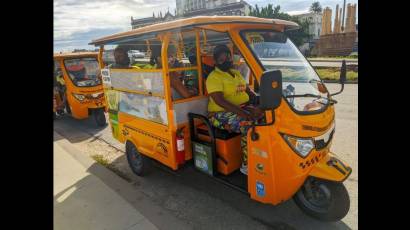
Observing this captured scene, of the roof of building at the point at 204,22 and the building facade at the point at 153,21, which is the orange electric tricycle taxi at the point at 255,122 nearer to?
the roof of building at the point at 204,22

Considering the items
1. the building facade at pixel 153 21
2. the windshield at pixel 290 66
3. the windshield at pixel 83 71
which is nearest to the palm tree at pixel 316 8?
the building facade at pixel 153 21

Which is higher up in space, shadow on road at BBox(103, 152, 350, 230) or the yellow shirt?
the yellow shirt

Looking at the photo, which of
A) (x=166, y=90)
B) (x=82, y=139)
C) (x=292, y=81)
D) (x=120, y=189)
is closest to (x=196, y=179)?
(x=120, y=189)

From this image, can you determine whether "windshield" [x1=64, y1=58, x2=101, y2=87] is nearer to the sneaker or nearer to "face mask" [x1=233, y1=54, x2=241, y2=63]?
"face mask" [x1=233, y1=54, x2=241, y2=63]

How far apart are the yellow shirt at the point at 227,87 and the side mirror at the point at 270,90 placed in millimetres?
946

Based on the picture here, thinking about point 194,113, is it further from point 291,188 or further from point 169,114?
point 291,188

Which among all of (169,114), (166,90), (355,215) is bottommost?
(355,215)

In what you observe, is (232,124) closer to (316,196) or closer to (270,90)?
(270,90)

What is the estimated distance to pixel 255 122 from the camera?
287 cm

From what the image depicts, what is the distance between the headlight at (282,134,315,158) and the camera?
2.73 meters

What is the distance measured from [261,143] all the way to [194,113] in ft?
3.86

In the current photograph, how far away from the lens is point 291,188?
285cm

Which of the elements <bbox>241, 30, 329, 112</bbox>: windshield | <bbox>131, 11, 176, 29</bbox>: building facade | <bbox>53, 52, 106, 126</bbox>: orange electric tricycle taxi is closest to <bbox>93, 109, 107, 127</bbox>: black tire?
<bbox>53, 52, 106, 126</bbox>: orange electric tricycle taxi

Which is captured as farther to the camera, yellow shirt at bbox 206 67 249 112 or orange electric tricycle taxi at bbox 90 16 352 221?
yellow shirt at bbox 206 67 249 112
